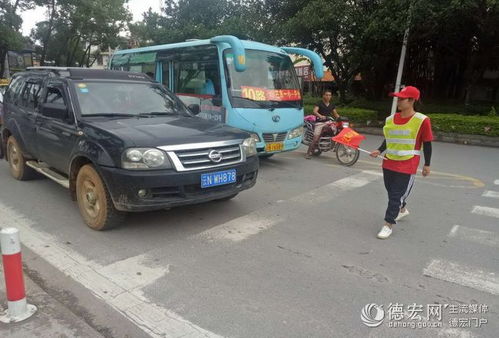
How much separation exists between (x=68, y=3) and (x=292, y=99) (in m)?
25.0

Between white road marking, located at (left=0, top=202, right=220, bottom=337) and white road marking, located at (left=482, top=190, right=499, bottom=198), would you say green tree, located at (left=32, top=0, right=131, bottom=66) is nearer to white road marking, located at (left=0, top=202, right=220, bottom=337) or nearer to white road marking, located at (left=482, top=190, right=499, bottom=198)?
white road marking, located at (left=0, top=202, right=220, bottom=337)

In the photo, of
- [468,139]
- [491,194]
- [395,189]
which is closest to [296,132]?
[491,194]

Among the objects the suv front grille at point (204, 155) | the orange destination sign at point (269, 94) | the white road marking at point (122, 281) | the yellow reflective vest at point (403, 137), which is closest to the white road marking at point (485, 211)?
the yellow reflective vest at point (403, 137)

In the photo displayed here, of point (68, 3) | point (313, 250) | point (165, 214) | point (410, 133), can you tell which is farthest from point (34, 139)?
point (68, 3)

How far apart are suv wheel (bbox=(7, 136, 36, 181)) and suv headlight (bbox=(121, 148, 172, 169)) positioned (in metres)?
3.44

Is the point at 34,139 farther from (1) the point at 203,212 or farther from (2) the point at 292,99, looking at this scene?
A: (2) the point at 292,99

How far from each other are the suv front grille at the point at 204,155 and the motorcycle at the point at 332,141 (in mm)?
4462

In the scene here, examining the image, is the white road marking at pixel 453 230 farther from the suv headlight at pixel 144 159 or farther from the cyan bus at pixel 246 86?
the cyan bus at pixel 246 86

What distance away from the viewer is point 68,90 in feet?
16.8

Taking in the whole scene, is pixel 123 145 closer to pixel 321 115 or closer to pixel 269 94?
pixel 269 94

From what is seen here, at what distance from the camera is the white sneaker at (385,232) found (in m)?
4.59

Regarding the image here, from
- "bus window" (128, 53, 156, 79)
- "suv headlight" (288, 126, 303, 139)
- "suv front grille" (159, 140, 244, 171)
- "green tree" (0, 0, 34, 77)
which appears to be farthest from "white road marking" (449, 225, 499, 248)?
"green tree" (0, 0, 34, 77)

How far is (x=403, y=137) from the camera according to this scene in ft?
14.6

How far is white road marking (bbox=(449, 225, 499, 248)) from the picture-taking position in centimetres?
457
